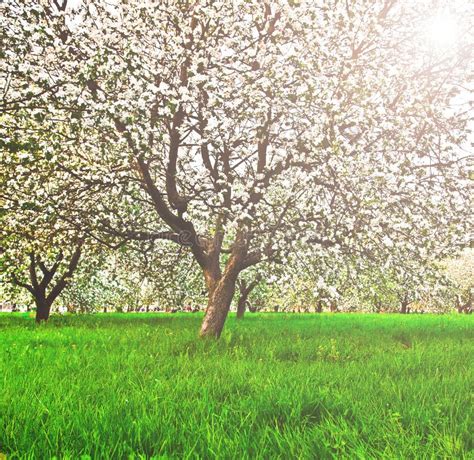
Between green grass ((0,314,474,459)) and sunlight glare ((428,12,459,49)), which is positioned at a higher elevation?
sunlight glare ((428,12,459,49))

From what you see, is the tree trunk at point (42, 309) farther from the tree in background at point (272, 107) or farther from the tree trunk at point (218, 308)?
the tree trunk at point (218, 308)

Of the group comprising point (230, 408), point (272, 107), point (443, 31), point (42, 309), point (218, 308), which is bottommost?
point (230, 408)

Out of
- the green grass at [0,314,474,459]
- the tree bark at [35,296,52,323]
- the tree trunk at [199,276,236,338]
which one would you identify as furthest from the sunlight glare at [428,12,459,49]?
the tree bark at [35,296,52,323]

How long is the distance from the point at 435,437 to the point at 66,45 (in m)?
9.29

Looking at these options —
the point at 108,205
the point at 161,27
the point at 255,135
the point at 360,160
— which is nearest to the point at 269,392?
the point at 360,160

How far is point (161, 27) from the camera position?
34.1ft

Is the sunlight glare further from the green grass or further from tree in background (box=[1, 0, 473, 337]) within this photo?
the green grass

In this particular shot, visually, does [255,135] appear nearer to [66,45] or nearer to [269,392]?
[66,45]

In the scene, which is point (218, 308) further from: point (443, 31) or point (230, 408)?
point (443, 31)

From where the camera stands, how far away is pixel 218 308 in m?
12.7

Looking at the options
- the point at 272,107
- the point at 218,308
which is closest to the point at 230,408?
the point at 272,107

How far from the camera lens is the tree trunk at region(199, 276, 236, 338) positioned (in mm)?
12570

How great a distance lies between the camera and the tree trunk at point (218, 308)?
12.6 meters

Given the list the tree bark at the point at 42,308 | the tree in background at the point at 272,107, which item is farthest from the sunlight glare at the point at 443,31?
the tree bark at the point at 42,308
